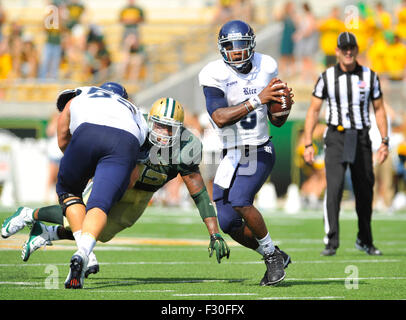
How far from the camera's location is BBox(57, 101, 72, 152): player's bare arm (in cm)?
590

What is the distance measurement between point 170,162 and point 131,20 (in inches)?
506

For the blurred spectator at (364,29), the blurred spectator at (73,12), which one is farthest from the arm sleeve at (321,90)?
the blurred spectator at (73,12)

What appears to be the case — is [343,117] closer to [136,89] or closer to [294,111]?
[294,111]

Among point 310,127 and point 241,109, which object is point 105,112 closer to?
point 241,109

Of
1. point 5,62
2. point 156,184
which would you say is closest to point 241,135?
point 156,184

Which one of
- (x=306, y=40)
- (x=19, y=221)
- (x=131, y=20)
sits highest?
(x=131, y=20)

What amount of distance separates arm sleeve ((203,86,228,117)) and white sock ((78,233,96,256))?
4.13 ft

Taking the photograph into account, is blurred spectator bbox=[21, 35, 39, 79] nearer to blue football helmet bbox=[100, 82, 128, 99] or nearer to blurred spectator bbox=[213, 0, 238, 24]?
blurred spectator bbox=[213, 0, 238, 24]

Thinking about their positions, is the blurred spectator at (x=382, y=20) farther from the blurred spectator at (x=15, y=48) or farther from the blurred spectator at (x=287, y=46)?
the blurred spectator at (x=15, y=48)

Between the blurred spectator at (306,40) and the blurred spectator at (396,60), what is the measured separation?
1615 mm

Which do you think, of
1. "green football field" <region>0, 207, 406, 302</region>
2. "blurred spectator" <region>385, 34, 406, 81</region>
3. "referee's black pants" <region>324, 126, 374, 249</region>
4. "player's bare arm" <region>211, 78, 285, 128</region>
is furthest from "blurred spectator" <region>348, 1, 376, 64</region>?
"player's bare arm" <region>211, 78, 285, 128</region>

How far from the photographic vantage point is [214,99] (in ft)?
20.1

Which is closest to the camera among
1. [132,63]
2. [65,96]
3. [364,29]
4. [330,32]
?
[65,96]

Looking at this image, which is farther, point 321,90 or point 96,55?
point 96,55
